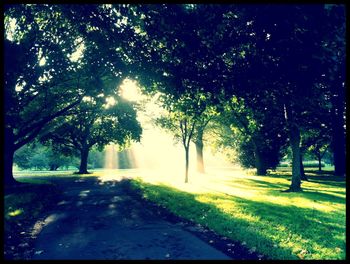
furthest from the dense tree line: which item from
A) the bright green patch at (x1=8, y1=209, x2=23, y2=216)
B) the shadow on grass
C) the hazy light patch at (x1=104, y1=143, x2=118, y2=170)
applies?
the hazy light patch at (x1=104, y1=143, x2=118, y2=170)

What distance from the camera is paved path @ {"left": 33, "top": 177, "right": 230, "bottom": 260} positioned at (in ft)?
25.0

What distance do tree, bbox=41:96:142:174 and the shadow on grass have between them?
9.23 meters

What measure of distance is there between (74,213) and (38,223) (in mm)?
1992

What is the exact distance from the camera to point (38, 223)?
1161cm

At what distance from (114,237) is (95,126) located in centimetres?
4343

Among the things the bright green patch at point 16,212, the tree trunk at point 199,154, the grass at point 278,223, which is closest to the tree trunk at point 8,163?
the bright green patch at point 16,212

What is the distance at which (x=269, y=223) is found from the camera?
36.0ft

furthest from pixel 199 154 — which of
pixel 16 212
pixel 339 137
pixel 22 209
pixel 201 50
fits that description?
pixel 201 50

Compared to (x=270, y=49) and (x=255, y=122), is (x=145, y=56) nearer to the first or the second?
(x=270, y=49)

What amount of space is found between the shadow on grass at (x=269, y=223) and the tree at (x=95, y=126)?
923 cm

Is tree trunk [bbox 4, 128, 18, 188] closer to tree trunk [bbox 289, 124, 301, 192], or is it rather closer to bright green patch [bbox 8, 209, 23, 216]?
bright green patch [bbox 8, 209, 23, 216]

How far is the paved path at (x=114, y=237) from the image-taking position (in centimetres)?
761

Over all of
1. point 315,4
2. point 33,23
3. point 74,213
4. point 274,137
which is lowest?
point 74,213

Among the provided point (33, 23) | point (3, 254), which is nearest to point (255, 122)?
point (33, 23)
